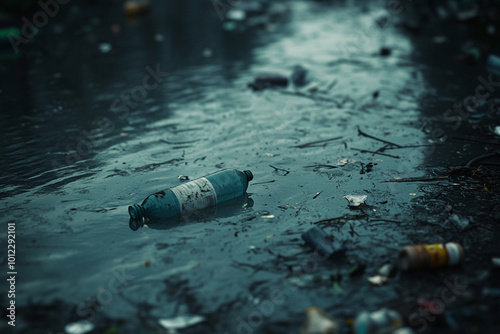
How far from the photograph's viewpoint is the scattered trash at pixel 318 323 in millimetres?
1951

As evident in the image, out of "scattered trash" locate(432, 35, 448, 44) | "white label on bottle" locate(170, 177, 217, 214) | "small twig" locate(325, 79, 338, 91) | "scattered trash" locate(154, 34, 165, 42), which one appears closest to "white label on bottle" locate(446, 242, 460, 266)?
"white label on bottle" locate(170, 177, 217, 214)

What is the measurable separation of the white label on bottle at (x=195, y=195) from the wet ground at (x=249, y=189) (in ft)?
0.29

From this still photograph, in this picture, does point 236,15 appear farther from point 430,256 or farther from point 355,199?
point 430,256

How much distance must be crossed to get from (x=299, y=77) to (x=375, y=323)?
4.93 metres

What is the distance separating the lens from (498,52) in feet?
24.8

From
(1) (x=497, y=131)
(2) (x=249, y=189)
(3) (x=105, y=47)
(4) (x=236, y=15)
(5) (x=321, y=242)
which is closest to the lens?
(5) (x=321, y=242)

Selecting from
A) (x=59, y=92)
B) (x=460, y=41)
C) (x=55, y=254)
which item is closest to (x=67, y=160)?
(x=55, y=254)

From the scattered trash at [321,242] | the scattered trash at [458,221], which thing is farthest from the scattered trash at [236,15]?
the scattered trash at [321,242]

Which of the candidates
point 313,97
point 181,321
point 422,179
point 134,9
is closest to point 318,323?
point 181,321

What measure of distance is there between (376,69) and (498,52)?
2.29m

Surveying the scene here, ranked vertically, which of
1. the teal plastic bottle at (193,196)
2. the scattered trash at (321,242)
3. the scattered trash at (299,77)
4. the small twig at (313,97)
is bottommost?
the scattered trash at (321,242)

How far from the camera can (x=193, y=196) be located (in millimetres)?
3127

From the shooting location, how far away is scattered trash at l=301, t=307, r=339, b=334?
76.8 inches

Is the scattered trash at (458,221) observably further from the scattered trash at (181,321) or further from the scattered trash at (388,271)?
the scattered trash at (181,321)
